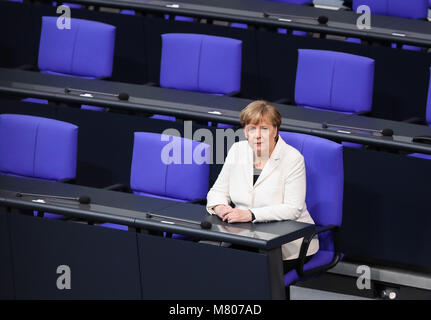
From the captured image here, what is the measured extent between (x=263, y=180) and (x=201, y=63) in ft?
5.20

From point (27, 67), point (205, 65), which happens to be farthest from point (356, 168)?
point (27, 67)

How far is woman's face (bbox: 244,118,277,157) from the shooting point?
4184 millimetres

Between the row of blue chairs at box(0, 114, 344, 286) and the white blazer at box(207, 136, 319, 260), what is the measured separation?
13 cm

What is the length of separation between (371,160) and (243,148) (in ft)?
2.22

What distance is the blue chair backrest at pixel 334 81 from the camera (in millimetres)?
5320

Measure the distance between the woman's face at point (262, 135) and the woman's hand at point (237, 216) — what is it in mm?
311

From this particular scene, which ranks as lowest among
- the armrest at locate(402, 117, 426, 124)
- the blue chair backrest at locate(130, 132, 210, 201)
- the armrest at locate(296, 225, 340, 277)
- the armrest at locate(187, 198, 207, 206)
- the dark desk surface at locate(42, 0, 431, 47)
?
the armrest at locate(296, 225, 340, 277)

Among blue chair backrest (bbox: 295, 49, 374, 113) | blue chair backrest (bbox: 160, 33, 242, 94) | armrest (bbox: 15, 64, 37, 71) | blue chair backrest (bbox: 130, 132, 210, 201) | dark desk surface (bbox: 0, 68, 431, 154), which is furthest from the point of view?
armrest (bbox: 15, 64, 37, 71)

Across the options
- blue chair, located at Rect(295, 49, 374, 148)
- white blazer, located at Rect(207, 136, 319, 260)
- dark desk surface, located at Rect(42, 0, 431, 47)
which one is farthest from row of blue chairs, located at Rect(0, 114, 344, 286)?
dark desk surface, located at Rect(42, 0, 431, 47)

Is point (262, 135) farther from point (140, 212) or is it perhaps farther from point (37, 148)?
point (37, 148)

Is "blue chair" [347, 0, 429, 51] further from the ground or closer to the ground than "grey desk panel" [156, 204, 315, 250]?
further from the ground

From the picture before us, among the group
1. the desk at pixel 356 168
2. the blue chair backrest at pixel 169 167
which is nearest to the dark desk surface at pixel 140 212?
the blue chair backrest at pixel 169 167

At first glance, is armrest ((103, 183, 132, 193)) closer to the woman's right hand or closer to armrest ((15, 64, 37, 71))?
the woman's right hand
